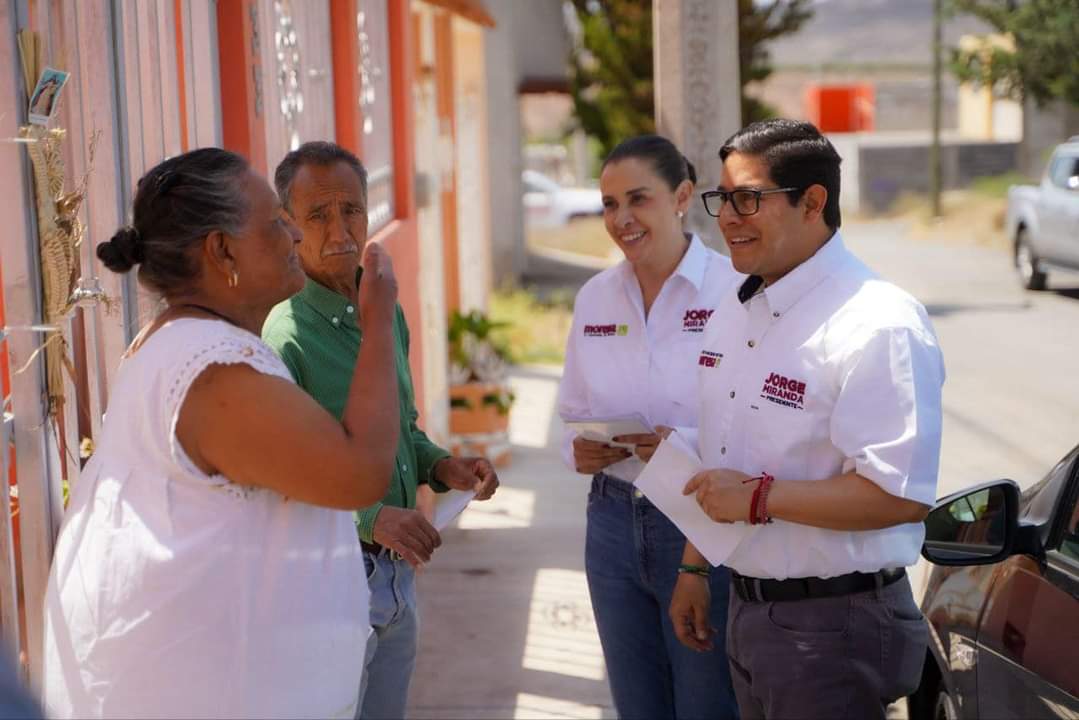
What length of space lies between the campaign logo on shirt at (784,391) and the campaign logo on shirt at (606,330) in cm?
100

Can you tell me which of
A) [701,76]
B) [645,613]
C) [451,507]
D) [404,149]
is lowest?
[645,613]

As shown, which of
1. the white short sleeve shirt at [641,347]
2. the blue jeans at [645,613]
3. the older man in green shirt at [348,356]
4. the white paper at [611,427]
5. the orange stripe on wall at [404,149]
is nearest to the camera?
the older man in green shirt at [348,356]

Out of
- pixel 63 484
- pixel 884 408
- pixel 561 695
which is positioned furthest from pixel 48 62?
pixel 561 695

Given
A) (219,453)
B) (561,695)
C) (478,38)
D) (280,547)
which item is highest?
(478,38)

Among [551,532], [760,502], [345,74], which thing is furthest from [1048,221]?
[760,502]

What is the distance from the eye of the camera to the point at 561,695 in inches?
225

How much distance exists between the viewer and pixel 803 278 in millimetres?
3039

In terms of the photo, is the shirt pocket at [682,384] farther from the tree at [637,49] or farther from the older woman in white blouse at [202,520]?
the tree at [637,49]

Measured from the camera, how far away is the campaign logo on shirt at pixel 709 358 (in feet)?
10.6

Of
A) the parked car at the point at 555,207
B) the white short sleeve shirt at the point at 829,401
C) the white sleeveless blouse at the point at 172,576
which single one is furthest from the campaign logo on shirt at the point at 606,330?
the parked car at the point at 555,207

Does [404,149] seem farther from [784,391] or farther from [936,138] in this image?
[936,138]

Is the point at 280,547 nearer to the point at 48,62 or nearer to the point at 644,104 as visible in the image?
the point at 48,62

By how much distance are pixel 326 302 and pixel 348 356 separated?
4.9 inches

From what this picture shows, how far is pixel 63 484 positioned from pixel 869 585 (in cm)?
174
